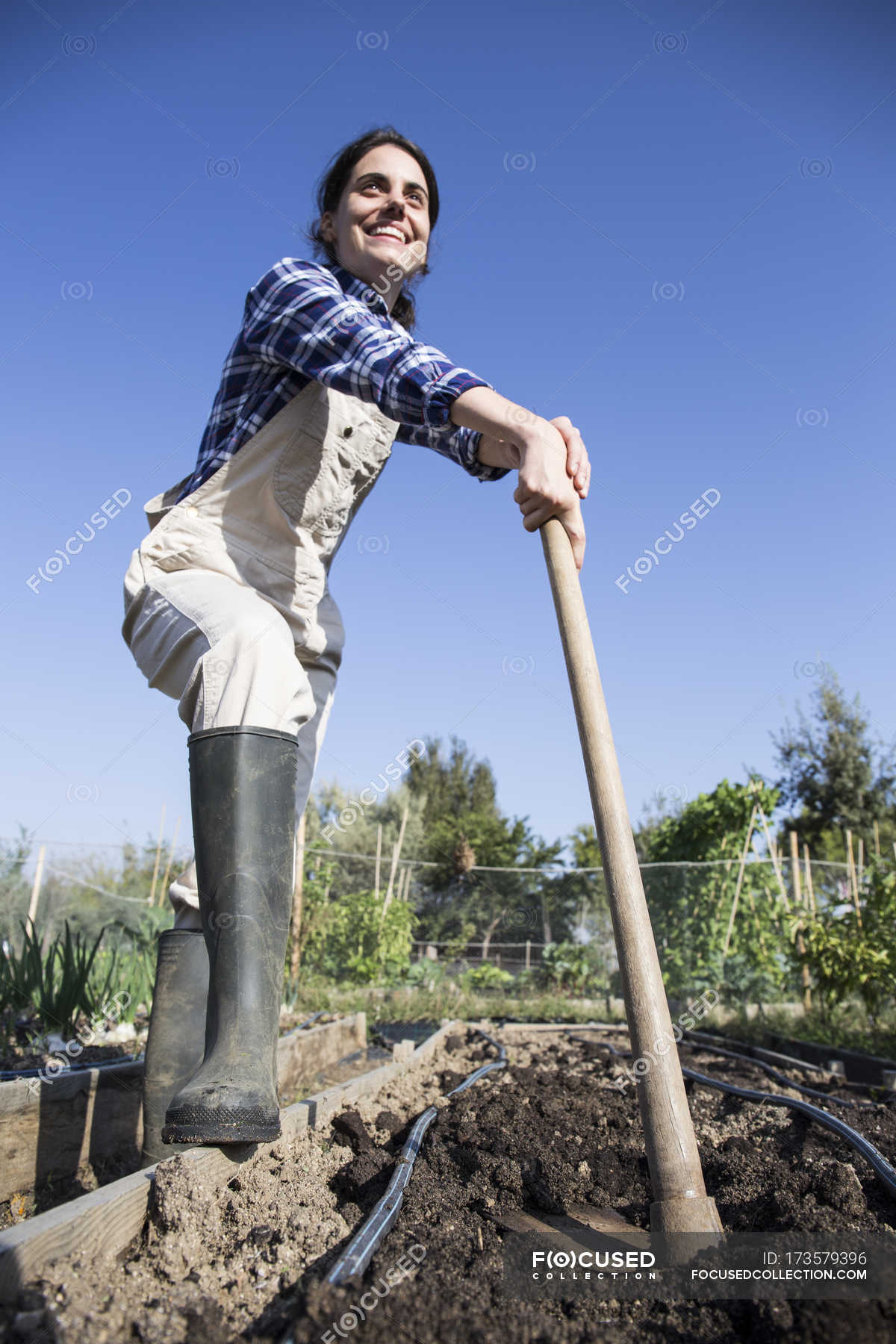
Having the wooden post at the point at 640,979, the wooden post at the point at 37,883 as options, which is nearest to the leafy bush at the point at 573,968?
the wooden post at the point at 37,883

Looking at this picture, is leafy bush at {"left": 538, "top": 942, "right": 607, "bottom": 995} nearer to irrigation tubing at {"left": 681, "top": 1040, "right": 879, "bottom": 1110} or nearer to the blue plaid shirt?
irrigation tubing at {"left": 681, "top": 1040, "right": 879, "bottom": 1110}

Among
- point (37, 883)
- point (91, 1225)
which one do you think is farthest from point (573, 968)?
point (91, 1225)

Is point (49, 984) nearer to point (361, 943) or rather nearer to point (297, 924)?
point (297, 924)

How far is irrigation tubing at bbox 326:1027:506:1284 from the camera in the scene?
97 cm

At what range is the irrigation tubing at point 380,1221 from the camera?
971 mm

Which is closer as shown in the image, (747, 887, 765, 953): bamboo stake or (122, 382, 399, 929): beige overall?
(122, 382, 399, 929): beige overall

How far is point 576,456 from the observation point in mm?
1598

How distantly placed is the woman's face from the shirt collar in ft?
0.24

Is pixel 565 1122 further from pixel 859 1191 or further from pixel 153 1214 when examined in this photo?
pixel 153 1214

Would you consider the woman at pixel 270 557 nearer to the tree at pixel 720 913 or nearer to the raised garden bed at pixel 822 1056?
the raised garden bed at pixel 822 1056

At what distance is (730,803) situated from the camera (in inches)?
322

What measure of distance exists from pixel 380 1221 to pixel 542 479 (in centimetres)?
119

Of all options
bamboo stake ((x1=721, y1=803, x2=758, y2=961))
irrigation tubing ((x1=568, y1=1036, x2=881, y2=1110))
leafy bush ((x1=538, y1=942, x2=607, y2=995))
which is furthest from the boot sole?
leafy bush ((x1=538, y1=942, x2=607, y2=995))

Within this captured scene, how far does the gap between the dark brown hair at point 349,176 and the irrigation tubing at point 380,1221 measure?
89.8 inches
